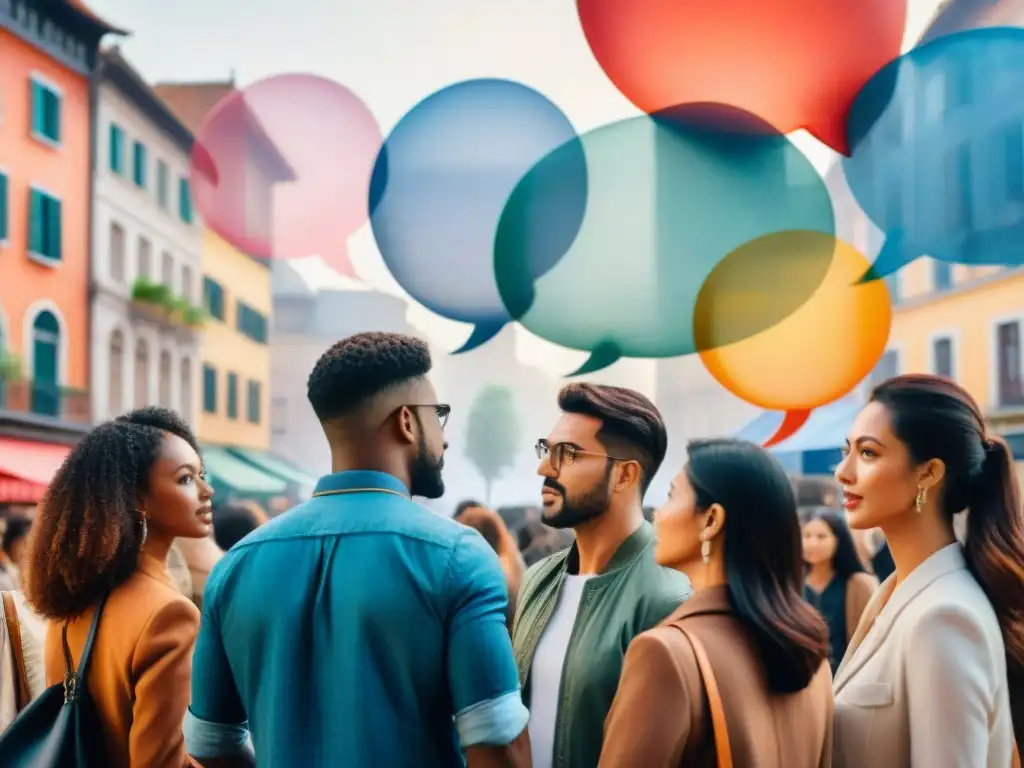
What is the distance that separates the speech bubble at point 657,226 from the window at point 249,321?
1268cm

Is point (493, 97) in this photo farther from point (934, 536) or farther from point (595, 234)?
point (934, 536)

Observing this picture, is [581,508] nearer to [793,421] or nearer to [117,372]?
[793,421]

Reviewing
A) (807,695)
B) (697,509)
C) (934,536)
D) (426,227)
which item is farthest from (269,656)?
(426,227)

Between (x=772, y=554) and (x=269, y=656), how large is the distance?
0.93 m

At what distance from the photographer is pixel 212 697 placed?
209cm

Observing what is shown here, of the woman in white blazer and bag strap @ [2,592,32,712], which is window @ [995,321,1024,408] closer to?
the woman in white blazer

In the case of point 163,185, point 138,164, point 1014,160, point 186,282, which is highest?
point 138,164

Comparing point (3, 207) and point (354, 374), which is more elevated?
point (3, 207)

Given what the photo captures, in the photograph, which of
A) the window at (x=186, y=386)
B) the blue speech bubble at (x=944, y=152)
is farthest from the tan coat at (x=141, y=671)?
the window at (x=186, y=386)

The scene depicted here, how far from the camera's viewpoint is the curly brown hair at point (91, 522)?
2447mm

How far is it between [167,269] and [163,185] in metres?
1.42

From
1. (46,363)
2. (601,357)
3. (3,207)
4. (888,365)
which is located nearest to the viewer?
(601,357)

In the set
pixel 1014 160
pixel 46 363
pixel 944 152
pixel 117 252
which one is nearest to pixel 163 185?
pixel 117 252

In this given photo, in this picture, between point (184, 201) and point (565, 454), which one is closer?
point (565, 454)
